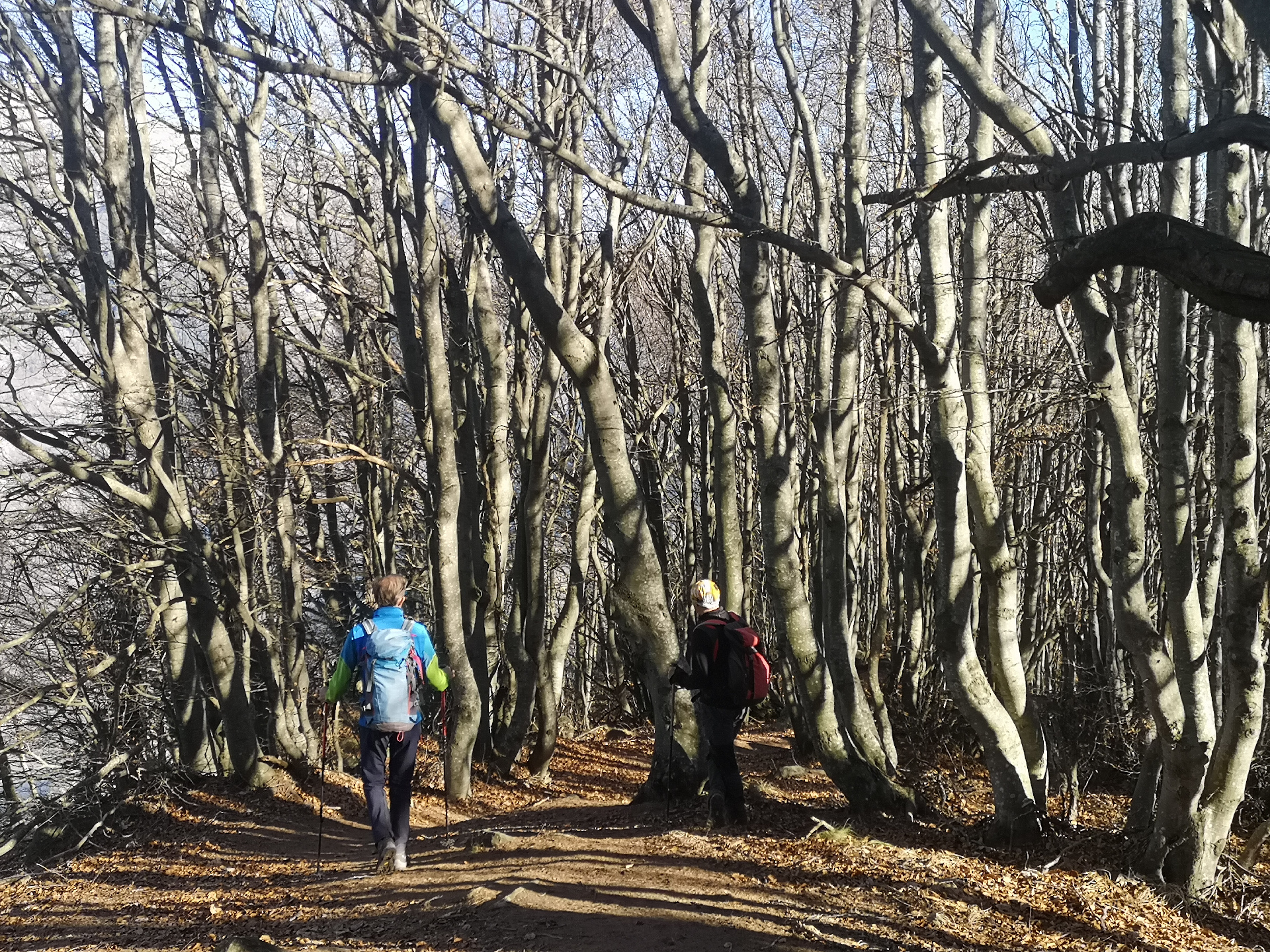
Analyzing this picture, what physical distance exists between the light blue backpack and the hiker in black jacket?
5.76 ft

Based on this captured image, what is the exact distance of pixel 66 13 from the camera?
9.83 meters

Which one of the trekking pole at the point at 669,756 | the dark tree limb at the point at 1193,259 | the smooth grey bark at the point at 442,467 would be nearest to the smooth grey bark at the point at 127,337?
the smooth grey bark at the point at 442,467

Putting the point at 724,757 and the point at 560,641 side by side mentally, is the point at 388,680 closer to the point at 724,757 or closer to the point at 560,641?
the point at 724,757

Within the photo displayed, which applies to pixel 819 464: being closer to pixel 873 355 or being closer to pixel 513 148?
pixel 873 355

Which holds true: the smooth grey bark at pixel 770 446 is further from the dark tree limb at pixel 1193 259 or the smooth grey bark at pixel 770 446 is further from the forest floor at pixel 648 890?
the dark tree limb at pixel 1193 259

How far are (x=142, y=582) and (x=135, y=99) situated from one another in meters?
4.86

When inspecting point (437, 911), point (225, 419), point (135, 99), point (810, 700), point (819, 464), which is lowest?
point (437, 911)

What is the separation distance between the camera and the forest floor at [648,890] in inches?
208

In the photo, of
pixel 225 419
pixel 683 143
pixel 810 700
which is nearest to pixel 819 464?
pixel 810 700

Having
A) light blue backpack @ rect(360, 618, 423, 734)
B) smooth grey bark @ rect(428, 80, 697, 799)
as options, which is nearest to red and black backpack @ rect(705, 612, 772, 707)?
smooth grey bark @ rect(428, 80, 697, 799)

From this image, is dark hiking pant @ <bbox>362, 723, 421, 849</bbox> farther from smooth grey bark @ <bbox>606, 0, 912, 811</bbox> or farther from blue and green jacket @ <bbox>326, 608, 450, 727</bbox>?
smooth grey bark @ <bbox>606, 0, 912, 811</bbox>

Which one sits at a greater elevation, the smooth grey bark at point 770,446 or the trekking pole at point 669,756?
the smooth grey bark at point 770,446

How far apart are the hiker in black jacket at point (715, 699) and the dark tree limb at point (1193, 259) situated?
371cm

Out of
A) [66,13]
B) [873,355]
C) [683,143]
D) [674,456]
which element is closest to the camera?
[66,13]
